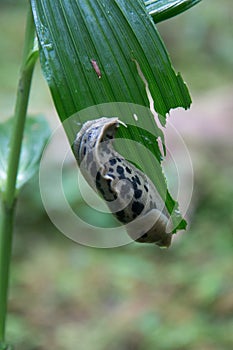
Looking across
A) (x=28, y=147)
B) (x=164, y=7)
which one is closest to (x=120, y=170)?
(x=164, y=7)

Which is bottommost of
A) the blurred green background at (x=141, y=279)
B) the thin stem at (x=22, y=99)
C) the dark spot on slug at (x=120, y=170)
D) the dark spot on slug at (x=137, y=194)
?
the blurred green background at (x=141, y=279)

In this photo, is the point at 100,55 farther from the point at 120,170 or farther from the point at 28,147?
the point at 28,147

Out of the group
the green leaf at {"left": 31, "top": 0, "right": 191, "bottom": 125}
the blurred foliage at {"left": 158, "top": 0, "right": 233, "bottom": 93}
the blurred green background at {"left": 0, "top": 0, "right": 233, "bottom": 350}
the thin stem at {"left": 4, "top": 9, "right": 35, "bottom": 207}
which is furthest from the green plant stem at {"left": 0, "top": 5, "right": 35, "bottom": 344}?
the blurred foliage at {"left": 158, "top": 0, "right": 233, "bottom": 93}

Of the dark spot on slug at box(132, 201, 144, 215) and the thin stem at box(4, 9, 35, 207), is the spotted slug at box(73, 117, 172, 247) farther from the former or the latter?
the thin stem at box(4, 9, 35, 207)

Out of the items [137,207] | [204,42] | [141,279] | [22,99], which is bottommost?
[141,279]

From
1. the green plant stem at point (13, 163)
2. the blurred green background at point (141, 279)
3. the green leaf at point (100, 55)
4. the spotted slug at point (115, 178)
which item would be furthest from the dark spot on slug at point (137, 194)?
the blurred green background at point (141, 279)

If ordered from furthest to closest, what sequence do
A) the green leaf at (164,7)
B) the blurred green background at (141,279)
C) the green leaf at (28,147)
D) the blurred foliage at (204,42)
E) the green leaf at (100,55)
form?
the blurred foliage at (204,42) → the blurred green background at (141,279) → the green leaf at (28,147) → the green leaf at (164,7) → the green leaf at (100,55)

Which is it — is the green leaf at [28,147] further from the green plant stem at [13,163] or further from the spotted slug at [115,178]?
the spotted slug at [115,178]
